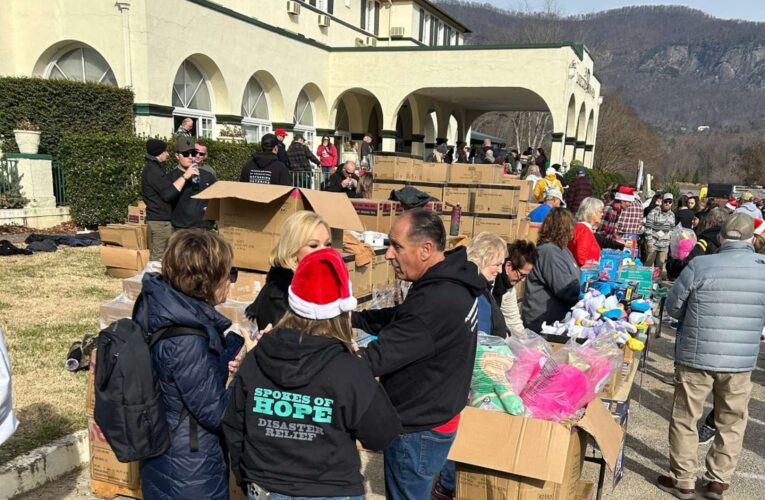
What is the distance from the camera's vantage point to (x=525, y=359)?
310 cm

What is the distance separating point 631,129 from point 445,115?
37931mm

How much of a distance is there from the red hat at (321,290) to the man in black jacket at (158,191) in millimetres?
4400

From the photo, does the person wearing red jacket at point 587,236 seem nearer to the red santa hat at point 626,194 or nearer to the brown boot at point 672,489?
the brown boot at point 672,489

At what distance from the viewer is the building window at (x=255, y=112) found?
1769cm

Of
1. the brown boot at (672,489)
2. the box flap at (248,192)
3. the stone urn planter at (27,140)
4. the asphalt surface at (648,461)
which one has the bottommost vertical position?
the asphalt surface at (648,461)

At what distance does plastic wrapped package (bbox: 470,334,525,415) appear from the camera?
2.85 meters

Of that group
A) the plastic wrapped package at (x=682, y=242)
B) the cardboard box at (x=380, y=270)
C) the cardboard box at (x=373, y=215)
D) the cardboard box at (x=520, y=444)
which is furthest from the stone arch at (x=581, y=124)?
the cardboard box at (x=520, y=444)

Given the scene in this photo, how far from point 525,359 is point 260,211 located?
228 centimetres

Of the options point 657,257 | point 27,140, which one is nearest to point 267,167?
point 27,140

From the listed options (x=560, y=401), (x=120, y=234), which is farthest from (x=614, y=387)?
(x=120, y=234)

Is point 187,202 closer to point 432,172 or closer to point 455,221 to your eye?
point 455,221

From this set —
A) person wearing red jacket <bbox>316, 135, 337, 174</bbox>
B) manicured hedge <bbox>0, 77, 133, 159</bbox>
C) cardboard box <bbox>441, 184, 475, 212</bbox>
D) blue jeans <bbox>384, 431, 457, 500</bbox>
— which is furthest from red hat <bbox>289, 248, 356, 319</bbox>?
person wearing red jacket <bbox>316, 135, 337, 174</bbox>

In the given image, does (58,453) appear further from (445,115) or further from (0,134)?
(445,115)

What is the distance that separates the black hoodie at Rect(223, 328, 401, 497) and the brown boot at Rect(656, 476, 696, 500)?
2.94 meters
